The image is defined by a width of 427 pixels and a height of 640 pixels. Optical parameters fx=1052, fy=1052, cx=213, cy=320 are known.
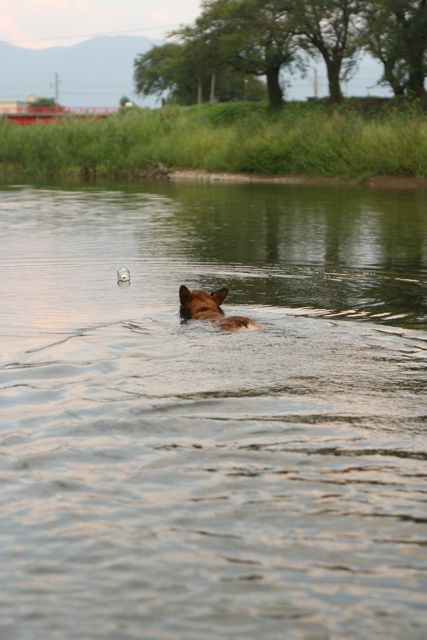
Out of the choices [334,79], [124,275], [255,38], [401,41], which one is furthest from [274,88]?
[124,275]

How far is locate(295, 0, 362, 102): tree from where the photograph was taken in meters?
67.9

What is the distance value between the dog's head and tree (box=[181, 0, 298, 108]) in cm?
6152

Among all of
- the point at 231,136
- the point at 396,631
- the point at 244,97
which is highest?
the point at 244,97

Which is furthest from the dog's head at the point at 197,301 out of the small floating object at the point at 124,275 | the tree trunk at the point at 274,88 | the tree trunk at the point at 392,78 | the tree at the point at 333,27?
the tree trunk at the point at 274,88

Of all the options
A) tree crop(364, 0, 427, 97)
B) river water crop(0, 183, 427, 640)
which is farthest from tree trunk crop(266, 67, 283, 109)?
river water crop(0, 183, 427, 640)

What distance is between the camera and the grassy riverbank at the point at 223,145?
4103 cm

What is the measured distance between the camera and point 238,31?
73500 millimetres

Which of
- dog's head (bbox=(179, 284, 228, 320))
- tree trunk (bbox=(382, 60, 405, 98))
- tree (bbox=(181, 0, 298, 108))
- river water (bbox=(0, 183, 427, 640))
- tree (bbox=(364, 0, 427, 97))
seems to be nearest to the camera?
river water (bbox=(0, 183, 427, 640))

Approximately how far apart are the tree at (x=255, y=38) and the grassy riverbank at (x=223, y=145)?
12636mm

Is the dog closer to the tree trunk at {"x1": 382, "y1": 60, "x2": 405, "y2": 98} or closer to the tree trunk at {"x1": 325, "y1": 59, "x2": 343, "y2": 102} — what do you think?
the tree trunk at {"x1": 382, "y1": 60, "x2": 405, "y2": 98}

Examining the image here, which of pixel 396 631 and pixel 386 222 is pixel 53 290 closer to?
pixel 396 631

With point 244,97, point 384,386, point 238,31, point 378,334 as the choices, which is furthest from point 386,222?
point 244,97

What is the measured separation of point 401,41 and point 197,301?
54789mm

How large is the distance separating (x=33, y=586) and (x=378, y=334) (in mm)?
6033
